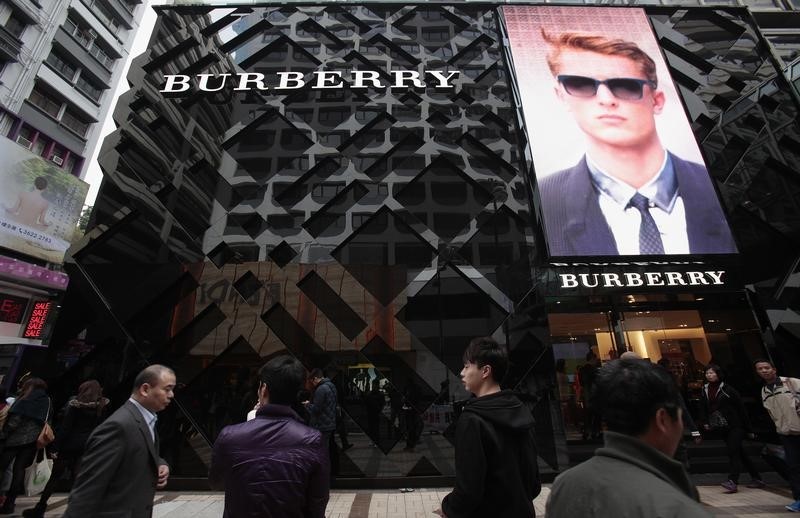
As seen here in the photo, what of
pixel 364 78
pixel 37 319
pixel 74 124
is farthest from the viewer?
pixel 74 124

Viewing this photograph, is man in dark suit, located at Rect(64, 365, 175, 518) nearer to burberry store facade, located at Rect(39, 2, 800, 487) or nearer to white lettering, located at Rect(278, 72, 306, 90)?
burberry store facade, located at Rect(39, 2, 800, 487)

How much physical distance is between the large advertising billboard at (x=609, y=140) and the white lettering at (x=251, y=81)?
6620 millimetres

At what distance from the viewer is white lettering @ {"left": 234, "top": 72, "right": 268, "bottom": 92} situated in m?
9.17

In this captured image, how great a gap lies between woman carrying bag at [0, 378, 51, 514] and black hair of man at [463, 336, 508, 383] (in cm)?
546

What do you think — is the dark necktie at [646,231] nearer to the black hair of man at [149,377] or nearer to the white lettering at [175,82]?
the black hair of man at [149,377]

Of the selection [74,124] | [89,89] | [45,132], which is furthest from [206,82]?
[89,89]

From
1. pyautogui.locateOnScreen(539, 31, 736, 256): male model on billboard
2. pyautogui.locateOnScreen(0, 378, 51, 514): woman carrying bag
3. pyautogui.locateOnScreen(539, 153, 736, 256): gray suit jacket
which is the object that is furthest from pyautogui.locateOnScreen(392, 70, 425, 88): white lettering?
pyautogui.locateOnScreen(0, 378, 51, 514): woman carrying bag

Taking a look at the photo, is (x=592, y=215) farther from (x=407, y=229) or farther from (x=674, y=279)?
(x=407, y=229)

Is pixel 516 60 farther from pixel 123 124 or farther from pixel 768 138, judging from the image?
pixel 123 124

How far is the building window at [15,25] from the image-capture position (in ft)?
55.9

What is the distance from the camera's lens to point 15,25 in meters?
17.4

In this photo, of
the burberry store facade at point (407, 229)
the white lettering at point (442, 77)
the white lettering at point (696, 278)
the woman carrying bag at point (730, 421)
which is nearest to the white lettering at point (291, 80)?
the burberry store facade at point (407, 229)

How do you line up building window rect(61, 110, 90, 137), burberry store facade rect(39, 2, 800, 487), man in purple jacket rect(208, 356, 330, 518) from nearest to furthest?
man in purple jacket rect(208, 356, 330, 518), burberry store facade rect(39, 2, 800, 487), building window rect(61, 110, 90, 137)

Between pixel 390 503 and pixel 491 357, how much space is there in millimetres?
4194
